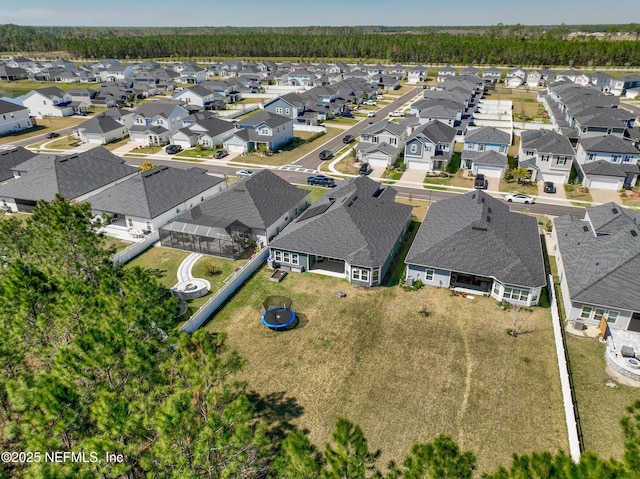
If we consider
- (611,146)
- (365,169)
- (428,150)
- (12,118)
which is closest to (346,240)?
(365,169)

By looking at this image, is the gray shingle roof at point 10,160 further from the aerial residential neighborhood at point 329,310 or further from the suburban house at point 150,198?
the suburban house at point 150,198

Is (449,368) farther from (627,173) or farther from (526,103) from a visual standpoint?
(526,103)

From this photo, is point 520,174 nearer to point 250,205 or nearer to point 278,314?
point 250,205

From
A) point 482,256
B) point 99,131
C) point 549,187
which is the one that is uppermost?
point 99,131

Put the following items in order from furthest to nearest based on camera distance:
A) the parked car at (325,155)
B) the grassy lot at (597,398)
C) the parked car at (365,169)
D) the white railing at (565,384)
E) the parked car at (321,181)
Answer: the parked car at (325,155), the parked car at (365,169), the parked car at (321,181), the grassy lot at (597,398), the white railing at (565,384)

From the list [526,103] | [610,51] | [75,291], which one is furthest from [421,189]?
[610,51]

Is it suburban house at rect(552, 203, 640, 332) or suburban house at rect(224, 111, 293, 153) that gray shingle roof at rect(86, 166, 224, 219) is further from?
suburban house at rect(552, 203, 640, 332)

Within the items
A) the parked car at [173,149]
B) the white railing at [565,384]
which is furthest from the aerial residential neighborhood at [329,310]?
the parked car at [173,149]
